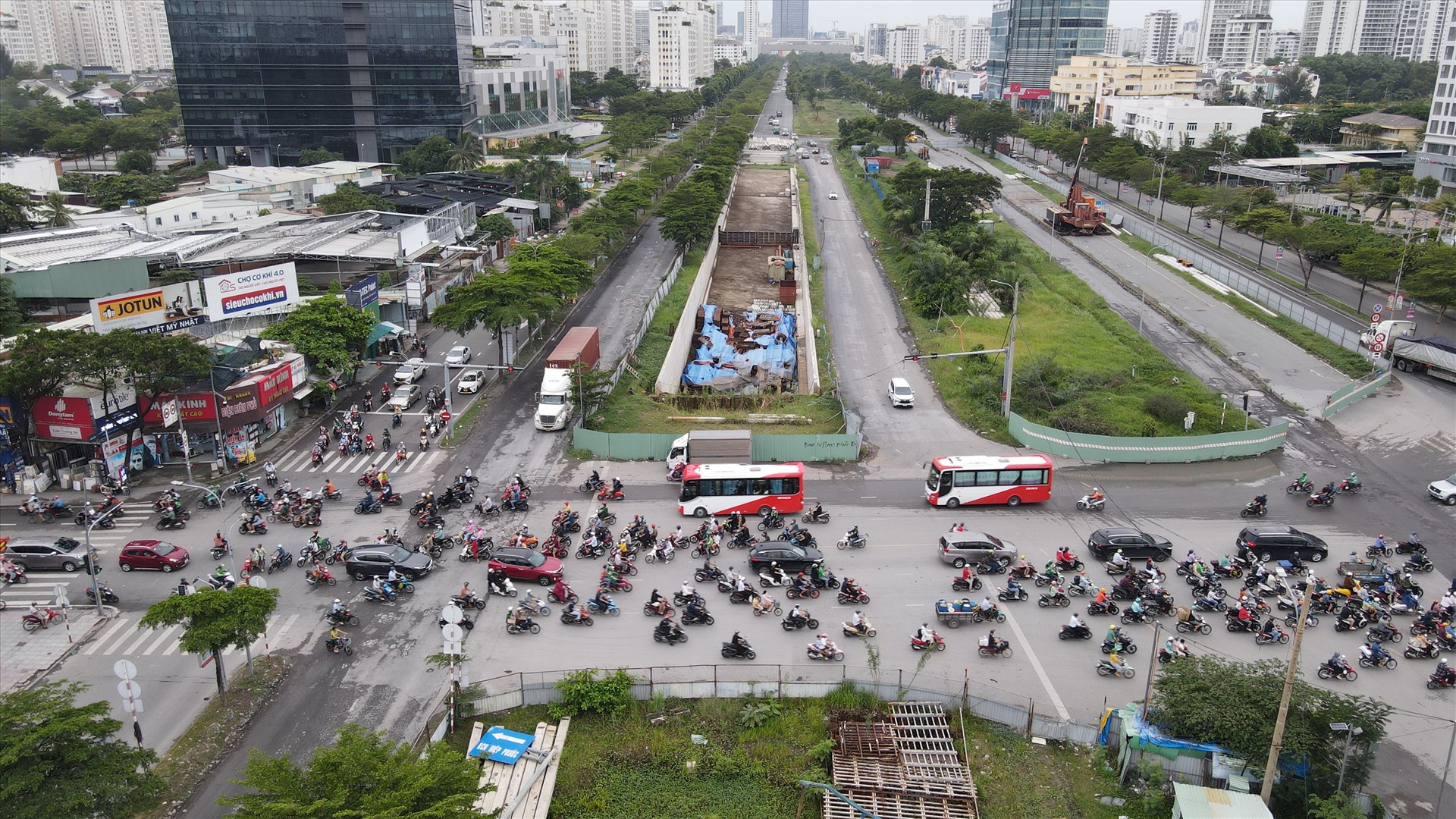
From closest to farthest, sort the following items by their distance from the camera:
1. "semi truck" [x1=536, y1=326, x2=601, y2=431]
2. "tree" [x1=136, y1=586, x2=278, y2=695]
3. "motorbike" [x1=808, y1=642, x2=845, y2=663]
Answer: "tree" [x1=136, y1=586, x2=278, y2=695] → "motorbike" [x1=808, y1=642, x2=845, y2=663] → "semi truck" [x1=536, y1=326, x2=601, y2=431]

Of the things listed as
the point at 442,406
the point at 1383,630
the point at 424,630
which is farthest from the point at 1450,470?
the point at 442,406

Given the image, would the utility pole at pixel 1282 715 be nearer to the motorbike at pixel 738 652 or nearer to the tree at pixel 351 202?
the motorbike at pixel 738 652

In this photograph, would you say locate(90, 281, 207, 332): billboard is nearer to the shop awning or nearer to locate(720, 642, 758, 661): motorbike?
the shop awning

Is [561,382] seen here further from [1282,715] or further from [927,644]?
[1282,715]

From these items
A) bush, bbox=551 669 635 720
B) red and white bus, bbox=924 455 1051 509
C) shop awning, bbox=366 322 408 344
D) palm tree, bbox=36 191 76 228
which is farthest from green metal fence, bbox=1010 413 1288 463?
palm tree, bbox=36 191 76 228

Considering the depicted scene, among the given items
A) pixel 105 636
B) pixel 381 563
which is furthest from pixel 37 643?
pixel 381 563
